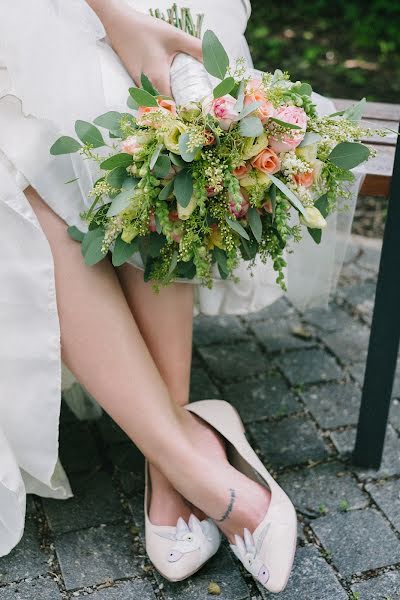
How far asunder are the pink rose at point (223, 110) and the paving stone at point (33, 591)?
953 mm

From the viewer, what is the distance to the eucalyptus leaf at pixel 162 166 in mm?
1360

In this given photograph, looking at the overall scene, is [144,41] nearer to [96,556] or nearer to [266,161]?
[266,161]

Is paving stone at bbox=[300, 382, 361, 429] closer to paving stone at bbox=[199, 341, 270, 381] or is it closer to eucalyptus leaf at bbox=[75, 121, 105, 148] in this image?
paving stone at bbox=[199, 341, 270, 381]

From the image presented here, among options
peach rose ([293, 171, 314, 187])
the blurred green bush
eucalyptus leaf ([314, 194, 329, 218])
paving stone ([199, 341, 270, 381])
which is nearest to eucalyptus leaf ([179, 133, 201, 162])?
peach rose ([293, 171, 314, 187])

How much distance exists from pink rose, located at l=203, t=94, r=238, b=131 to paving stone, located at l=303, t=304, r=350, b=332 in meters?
1.28

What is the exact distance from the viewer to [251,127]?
1.35 metres

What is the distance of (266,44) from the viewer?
5.05 metres

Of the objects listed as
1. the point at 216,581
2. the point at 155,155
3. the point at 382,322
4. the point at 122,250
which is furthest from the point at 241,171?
the point at 216,581

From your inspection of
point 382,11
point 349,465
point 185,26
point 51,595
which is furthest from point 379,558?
point 382,11

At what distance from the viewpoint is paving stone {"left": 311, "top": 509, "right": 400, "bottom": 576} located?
1679 millimetres

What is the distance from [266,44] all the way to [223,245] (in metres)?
3.90

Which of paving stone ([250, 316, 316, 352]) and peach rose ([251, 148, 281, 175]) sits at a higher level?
peach rose ([251, 148, 281, 175])

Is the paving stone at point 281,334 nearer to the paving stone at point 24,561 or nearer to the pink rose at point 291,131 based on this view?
the paving stone at point 24,561

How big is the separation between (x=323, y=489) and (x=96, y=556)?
54 centimetres
